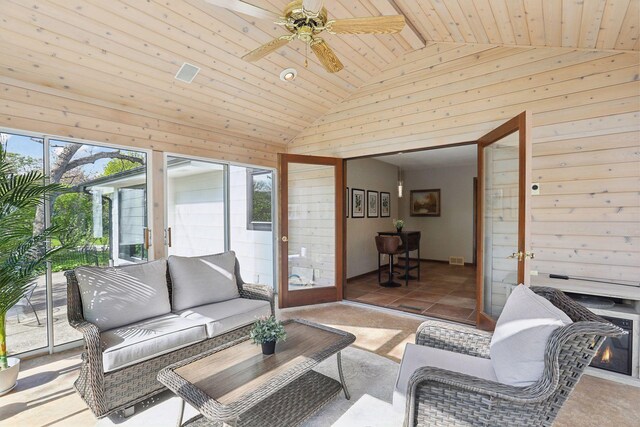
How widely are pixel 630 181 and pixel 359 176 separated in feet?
14.1

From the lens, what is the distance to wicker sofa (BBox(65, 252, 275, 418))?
6.56 feet

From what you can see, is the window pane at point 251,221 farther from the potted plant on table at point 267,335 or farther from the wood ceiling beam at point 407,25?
the potted plant on table at point 267,335

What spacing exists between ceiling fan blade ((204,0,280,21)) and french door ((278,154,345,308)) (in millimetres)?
2601

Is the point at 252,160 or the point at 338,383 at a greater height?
the point at 252,160

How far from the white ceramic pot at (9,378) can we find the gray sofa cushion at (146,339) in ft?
2.51

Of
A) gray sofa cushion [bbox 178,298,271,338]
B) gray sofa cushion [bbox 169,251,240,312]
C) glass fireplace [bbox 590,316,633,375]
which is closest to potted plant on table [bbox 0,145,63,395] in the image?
gray sofa cushion [bbox 169,251,240,312]

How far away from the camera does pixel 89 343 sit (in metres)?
2.00

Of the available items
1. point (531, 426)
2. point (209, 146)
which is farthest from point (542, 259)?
point (209, 146)

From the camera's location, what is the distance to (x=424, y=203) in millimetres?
8547

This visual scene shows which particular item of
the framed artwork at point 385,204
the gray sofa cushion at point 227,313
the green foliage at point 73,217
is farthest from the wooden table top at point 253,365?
the framed artwork at point 385,204

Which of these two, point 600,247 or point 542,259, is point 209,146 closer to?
point 542,259

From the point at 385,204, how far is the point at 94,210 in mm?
5897

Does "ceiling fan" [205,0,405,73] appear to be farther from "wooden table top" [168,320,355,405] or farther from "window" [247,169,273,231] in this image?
"window" [247,169,273,231]

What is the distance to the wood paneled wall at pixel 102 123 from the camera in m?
2.77
